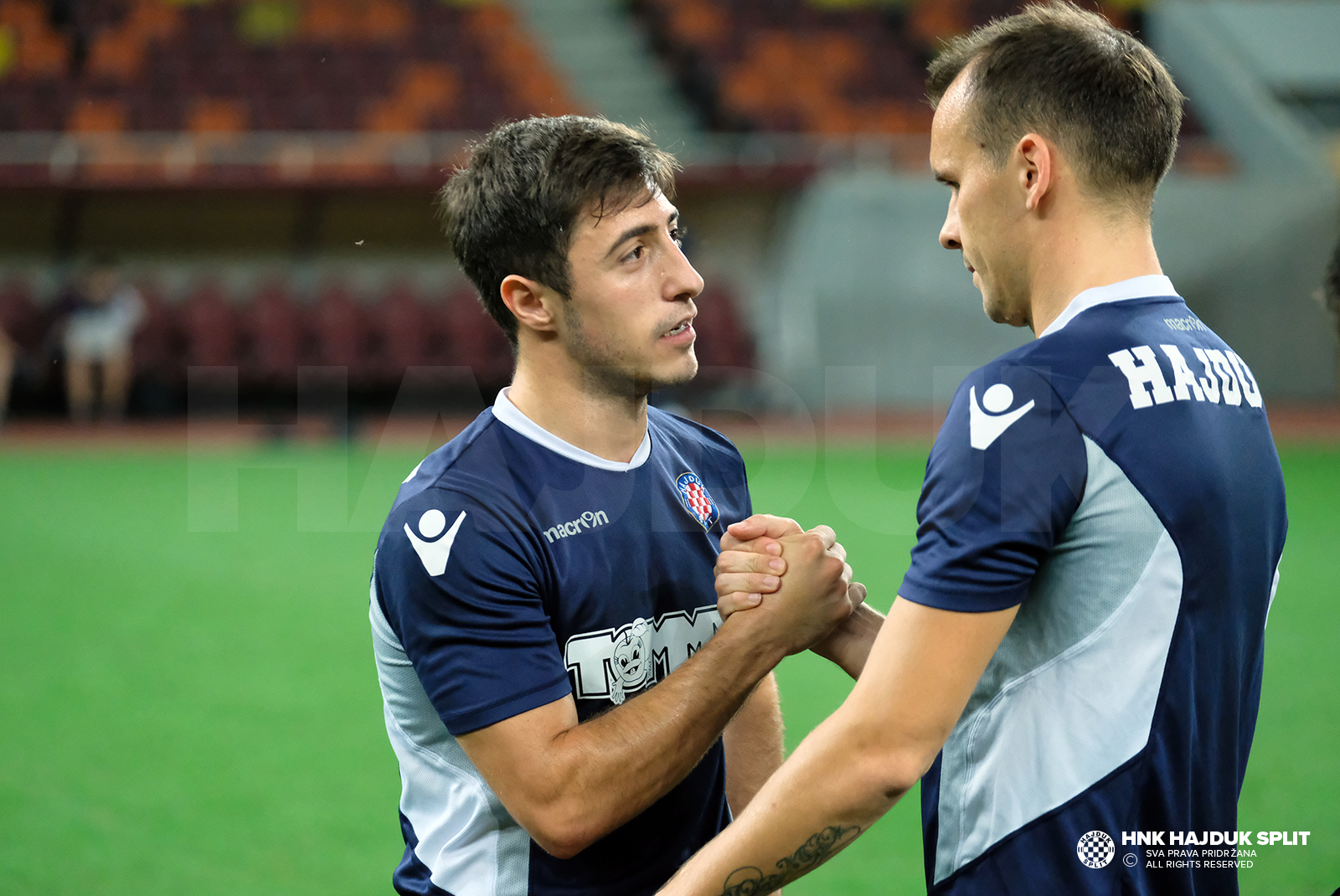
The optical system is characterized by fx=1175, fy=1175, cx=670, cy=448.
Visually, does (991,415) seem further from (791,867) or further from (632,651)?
(632,651)

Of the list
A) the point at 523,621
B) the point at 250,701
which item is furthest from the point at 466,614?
the point at 250,701

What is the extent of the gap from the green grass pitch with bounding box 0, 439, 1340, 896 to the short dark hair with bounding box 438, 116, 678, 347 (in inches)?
103

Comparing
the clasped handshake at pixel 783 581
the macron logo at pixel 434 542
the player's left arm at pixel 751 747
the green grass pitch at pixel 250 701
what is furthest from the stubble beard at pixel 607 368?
the green grass pitch at pixel 250 701

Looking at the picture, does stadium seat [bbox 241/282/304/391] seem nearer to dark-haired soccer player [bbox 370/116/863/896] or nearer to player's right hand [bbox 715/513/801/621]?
dark-haired soccer player [bbox 370/116/863/896]

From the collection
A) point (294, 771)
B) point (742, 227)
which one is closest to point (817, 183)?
point (742, 227)

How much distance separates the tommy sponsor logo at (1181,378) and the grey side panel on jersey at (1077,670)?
0.43 ft

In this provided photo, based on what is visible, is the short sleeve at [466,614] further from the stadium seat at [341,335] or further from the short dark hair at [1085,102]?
the stadium seat at [341,335]

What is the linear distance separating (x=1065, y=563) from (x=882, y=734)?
1.22 feet

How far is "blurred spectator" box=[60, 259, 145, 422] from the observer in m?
15.4

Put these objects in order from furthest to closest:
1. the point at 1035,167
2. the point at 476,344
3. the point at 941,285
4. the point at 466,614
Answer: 1. the point at 941,285
2. the point at 476,344
3. the point at 466,614
4. the point at 1035,167

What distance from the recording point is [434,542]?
2105 millimetres

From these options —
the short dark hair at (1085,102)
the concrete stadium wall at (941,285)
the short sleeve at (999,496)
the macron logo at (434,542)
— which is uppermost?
the short dark hair at (1085,102)

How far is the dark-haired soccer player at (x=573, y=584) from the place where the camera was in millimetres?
2068

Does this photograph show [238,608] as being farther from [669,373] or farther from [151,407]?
[151,407]
